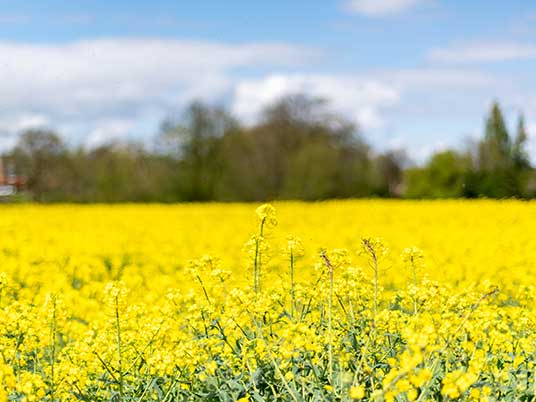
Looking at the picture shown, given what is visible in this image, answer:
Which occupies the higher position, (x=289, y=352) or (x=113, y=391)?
(x=289, y=352)

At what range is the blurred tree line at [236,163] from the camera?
121 feet

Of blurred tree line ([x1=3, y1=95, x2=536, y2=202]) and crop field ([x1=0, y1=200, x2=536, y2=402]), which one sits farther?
blurred tree line ([x1=3, y1=95, x2=536, y2=202])

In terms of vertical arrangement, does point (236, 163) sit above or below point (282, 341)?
above

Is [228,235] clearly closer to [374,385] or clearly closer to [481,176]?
[374,385]

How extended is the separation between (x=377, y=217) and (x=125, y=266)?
29.3 feet

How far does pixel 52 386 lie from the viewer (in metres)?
3.85

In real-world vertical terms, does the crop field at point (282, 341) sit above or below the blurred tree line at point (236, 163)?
below

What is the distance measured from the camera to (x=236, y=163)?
4144cm

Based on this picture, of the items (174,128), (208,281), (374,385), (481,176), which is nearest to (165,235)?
(208,281)

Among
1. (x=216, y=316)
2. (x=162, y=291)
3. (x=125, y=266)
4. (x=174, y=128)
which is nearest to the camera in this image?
(x=216, y=316)

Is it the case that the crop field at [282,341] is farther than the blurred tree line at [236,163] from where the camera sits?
No

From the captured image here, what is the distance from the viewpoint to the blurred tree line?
36.8m

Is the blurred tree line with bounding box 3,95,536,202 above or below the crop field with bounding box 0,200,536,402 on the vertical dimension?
above

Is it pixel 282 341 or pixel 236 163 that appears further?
pixel 236 163
